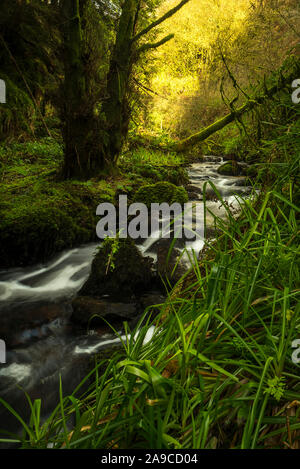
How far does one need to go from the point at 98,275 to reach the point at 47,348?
1.04m

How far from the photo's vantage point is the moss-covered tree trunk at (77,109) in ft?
15.5

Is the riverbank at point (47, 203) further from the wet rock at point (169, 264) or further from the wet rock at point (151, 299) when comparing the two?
the wet rock at point (151, 299)

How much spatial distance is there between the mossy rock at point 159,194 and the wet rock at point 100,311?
2.69m

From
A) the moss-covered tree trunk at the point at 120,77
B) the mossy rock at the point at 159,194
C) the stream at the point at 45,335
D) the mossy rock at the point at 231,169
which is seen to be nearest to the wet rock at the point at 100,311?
the stream at the point at 45,335

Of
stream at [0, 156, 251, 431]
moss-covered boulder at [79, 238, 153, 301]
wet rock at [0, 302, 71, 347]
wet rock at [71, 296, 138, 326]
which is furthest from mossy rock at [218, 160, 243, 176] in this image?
wet rock at [0, 302, 71, 347]

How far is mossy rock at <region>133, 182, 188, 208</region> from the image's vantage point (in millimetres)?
5820

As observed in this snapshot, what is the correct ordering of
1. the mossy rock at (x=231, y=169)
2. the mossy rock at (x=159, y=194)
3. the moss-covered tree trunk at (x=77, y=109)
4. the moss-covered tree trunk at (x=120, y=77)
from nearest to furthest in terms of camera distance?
the moss-covered tree trunk at (x=77, y=109) < the moss-covered tree trunk at (x=120, y=77) < the mossy rock at (x=159, y=194) < the mossy rock at (x=231, y=169)

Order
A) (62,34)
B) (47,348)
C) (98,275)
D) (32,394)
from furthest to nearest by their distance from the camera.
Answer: (62,34)
(98,275)
(47,348)
(32,394)

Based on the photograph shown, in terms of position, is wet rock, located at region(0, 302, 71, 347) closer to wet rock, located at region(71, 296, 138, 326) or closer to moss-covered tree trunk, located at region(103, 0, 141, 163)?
wet rock, located at region(71, 296, 138, 326)

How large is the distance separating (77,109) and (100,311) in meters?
3.68

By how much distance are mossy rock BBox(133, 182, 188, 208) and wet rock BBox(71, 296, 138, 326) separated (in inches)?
106
